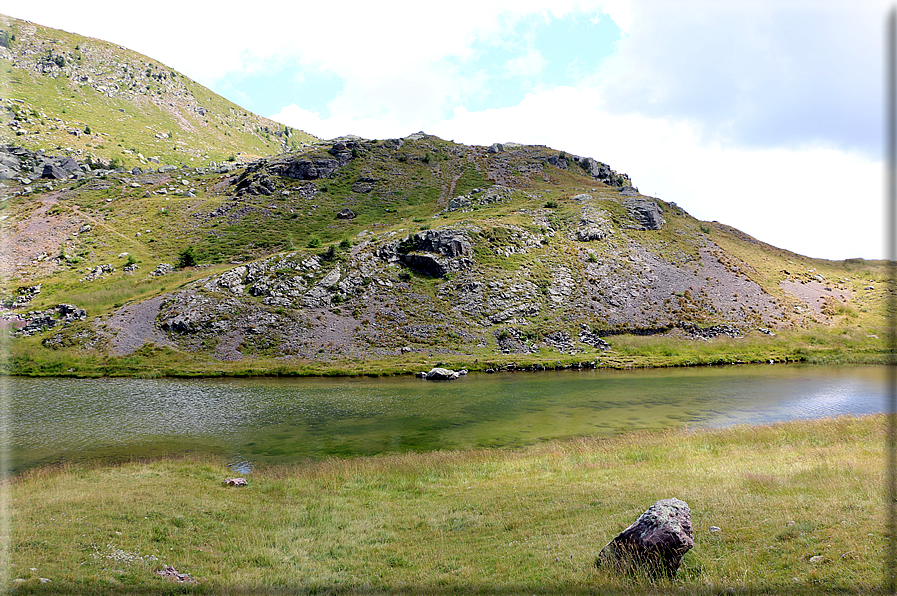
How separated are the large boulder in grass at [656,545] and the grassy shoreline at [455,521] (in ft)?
1.35

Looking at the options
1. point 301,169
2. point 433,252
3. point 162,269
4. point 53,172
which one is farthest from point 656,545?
point 53,172

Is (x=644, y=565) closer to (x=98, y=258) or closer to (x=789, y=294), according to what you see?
(x=789, y=294)

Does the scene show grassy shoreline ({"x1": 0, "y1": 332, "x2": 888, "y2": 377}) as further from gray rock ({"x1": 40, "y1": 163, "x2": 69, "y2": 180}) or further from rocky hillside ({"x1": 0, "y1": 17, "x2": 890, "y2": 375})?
gray rock ({"x1": 40, "y1": 163, "x2": 69, "y2": 180})

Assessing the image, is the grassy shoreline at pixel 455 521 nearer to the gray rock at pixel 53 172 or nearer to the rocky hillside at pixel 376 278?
the rocky hillside at pixel 376 278

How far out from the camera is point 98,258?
4028 inches

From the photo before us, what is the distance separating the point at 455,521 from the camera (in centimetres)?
1739

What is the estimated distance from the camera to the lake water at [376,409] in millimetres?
32938

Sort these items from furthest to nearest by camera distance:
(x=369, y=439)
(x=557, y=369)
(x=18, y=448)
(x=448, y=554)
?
(x=557, y=369), (x=369, y=439), (x=18, y=448), (x=448, y=554)

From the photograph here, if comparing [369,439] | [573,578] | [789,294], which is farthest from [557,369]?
[789,294]

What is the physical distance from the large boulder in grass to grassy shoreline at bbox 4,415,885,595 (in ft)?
1.35

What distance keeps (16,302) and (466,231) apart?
8914cm

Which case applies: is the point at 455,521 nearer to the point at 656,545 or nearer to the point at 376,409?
the point at 656,545

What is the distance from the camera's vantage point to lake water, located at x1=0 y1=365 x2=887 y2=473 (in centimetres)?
3294

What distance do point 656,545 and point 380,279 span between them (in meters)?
78.4
